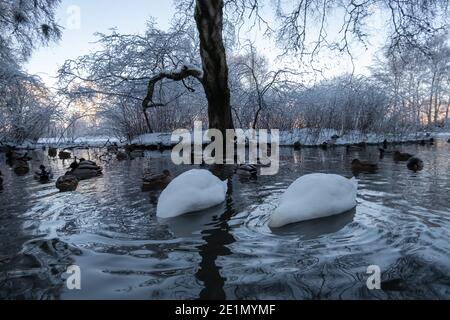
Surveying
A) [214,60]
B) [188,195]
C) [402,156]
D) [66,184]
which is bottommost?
[66,184]

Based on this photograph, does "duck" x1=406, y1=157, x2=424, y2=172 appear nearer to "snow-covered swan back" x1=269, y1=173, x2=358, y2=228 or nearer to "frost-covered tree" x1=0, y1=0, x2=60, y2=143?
"snow-covered swan back" x1=269, y1=173, x2=358, y2=228

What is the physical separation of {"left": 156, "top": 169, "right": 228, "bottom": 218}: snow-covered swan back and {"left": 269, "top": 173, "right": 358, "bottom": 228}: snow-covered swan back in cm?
114

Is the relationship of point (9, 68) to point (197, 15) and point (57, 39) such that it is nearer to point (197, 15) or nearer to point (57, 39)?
point (57, 39)

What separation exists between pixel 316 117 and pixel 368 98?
3.33 m

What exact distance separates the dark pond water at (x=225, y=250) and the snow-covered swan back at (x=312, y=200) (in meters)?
0.12

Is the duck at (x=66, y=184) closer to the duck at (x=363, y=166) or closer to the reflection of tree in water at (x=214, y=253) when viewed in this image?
the reflection of tree in water at (x=214, y=253)

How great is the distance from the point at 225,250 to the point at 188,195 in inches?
61.9

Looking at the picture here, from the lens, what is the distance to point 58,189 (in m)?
7.31

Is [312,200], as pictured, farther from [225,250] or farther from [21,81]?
[21,81]

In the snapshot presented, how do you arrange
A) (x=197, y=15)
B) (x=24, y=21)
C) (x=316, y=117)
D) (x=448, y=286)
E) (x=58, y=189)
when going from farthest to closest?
(x=316, y=117)
(x=24, y=21)
(x=197, y=15)
(x=58, y=189)
(x=448, y=286)

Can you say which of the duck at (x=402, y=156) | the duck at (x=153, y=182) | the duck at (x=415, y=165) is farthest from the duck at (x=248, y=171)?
the duck at (x=402, y=156)

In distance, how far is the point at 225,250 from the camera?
346cm

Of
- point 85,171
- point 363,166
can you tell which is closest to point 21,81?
point 85,171
